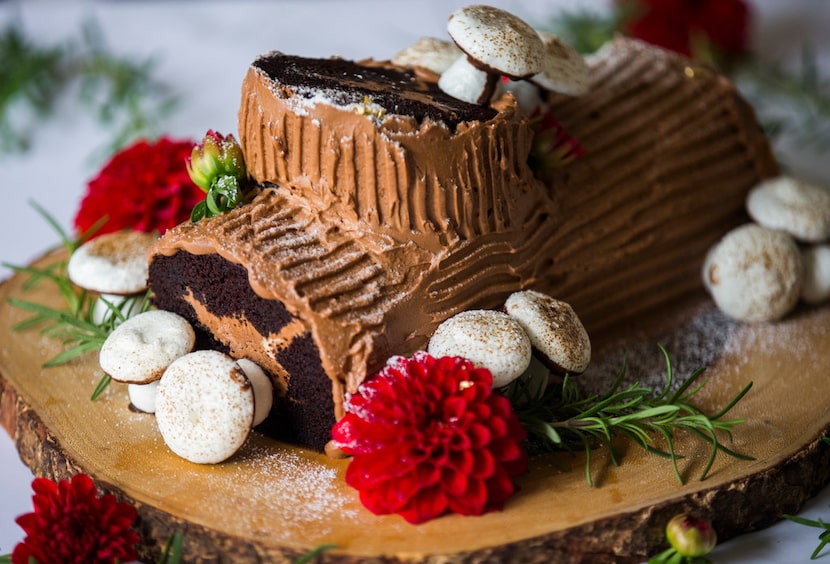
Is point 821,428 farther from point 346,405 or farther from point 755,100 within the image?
point 755,100

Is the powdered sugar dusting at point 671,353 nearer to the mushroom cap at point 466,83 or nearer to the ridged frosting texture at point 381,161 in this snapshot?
the ridged frosting texture at point 381,161

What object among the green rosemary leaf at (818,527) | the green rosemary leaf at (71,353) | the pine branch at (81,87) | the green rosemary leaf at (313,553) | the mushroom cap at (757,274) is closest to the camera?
the green rosemary leaf at (313,553)

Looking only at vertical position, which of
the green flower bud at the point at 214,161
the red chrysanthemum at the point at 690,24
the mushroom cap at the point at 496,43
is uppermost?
the mushroom cap at the point at 496,43

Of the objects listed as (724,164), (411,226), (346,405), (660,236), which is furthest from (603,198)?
(346,405)

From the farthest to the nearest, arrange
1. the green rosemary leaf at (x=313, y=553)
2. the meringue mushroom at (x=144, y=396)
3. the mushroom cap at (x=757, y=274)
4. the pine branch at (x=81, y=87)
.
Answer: the pine branch at (x=81, y=87) → the mushroom cap at (x=757, y=274) → the meringue mushroom at (x=144, y=396) → the green rosemary leaf at (x=313, y=553)

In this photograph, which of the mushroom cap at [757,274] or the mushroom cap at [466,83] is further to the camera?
the mushroom cap at [757,274]

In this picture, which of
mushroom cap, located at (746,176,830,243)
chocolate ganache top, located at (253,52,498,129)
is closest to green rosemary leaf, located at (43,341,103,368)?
chocolate ganache top, located at (253,52,498,129)

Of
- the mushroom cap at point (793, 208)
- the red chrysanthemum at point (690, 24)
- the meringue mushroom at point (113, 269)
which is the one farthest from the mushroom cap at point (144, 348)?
the red chrysanthemum at point (690, 24)

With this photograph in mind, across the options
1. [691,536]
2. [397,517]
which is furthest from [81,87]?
[691,536]
